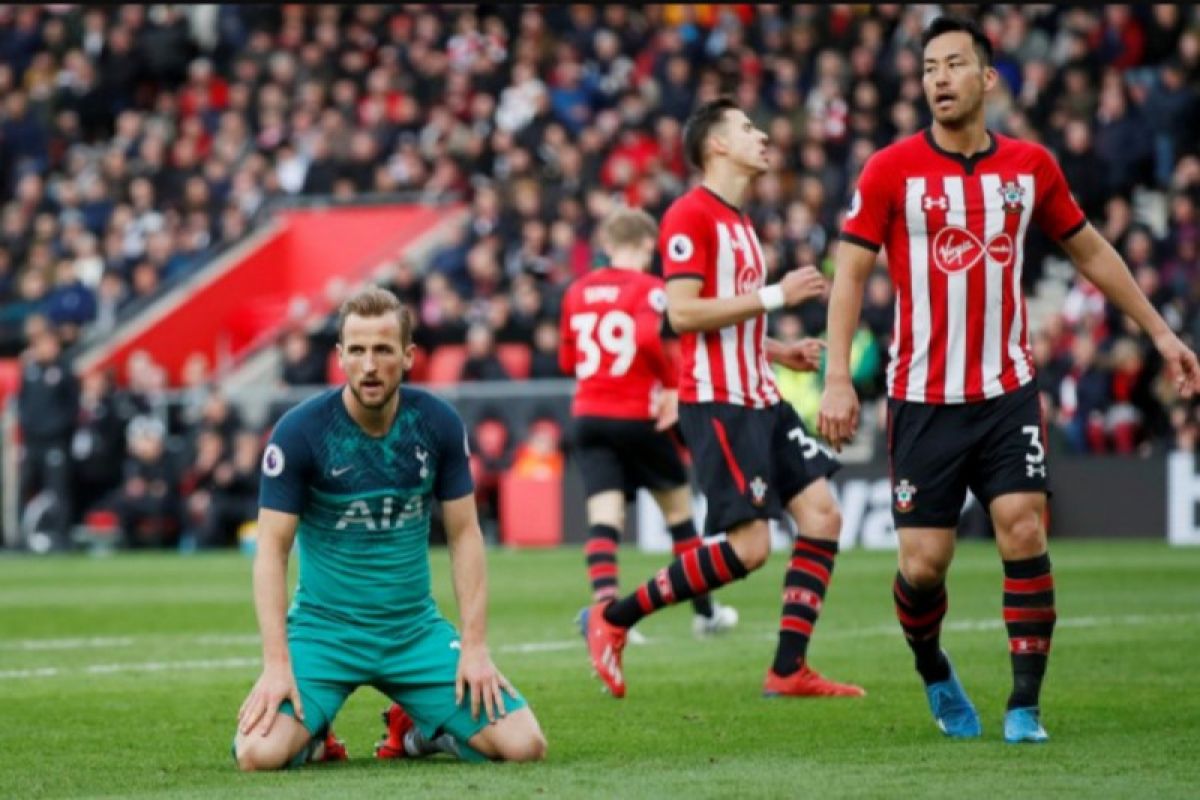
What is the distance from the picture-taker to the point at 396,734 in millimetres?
8070

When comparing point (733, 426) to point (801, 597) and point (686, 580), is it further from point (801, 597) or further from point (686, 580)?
point (801, 597)

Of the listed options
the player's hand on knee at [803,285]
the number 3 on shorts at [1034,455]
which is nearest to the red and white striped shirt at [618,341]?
the player's hand on knee at [803,285]

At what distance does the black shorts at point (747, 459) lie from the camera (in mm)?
9859

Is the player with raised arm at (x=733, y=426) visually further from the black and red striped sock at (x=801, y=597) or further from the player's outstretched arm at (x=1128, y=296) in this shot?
the player's outstretched arm at (x=1128, y=296)

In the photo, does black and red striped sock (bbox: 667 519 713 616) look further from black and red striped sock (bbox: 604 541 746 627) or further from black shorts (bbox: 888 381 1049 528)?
black shorts (bbox: 888 381 1049 528)

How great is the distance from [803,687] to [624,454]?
11.2 ft

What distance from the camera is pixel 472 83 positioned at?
101 ft

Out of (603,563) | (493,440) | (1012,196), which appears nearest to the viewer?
(1012,196)

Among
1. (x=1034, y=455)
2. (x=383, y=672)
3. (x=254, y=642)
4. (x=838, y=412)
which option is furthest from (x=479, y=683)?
(x=254, y=642)

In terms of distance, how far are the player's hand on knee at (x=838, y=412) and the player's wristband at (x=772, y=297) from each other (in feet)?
4.67

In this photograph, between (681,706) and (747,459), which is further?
(747,459)

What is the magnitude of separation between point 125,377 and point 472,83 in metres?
5.75

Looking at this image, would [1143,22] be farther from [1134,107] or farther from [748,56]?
[748,56]

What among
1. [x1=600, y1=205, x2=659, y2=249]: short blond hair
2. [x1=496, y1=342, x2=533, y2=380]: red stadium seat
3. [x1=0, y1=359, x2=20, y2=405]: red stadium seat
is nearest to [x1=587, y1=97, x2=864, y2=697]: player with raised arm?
[x1=600, y1=205, x2=659, y2=249]: short blond hair
